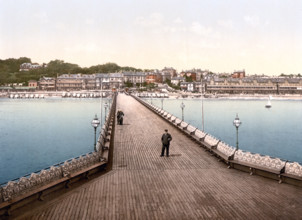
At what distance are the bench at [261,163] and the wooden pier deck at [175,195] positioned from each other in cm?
39

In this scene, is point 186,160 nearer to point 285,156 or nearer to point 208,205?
point 208,205

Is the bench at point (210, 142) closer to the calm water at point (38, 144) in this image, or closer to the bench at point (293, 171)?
the bench at point (293, 171)

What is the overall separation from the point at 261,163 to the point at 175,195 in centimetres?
559

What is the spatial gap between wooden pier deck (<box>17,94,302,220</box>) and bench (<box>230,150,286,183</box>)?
386 millimetres

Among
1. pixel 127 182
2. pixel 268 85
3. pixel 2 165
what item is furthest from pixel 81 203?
pixel 268 85

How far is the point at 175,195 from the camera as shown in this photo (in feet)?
39.6

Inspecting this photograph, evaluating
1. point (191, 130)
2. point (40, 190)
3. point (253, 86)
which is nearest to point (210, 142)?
point (191, 130)

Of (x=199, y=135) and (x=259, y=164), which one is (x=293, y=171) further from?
(x=199, y=135)

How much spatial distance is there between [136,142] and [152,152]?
13.2 ft

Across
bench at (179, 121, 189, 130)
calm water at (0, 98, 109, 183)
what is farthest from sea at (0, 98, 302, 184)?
bench at (179, 121, 189, 130)

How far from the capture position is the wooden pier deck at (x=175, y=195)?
10.3m

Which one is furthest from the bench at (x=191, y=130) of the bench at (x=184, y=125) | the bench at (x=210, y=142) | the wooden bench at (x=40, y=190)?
the wooden bench at (x=40, y=190)

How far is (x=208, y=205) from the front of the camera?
36.2 ft

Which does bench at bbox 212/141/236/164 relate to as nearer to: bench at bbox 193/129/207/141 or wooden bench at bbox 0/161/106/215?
bench at bbox 193/129/207/141
